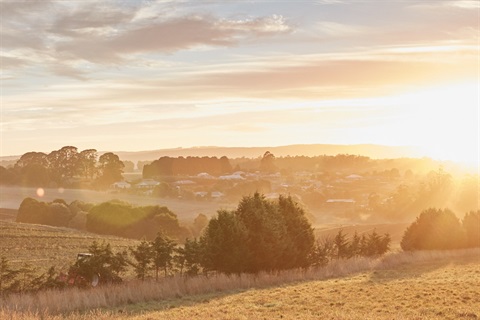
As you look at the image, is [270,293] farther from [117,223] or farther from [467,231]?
[117,223]

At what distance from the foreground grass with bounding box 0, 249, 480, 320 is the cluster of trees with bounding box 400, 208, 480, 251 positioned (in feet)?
91.7

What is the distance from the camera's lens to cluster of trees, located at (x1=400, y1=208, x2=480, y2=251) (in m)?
69.0

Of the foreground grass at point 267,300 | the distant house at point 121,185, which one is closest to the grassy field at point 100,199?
the distant house at point 121,185

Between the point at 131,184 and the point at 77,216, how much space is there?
6839 centimetres

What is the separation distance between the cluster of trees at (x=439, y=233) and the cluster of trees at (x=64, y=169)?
4666 inches

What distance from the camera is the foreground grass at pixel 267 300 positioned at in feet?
76.5

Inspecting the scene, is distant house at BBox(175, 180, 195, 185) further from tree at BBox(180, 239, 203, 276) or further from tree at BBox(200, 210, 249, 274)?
tree at BBox(180, 239, 203, 276)

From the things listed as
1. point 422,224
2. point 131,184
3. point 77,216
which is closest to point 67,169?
point 131,184

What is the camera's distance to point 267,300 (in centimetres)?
2852

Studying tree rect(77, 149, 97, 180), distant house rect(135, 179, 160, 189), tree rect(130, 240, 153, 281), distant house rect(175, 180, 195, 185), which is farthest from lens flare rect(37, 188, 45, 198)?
tree rect(130, 240, 153, 281)

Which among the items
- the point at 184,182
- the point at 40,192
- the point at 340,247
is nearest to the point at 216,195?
the point at 184,182

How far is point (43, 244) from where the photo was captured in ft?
227

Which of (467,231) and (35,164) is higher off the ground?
(35,164)

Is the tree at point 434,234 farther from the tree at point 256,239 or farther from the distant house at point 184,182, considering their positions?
the distant house at point 184,182
